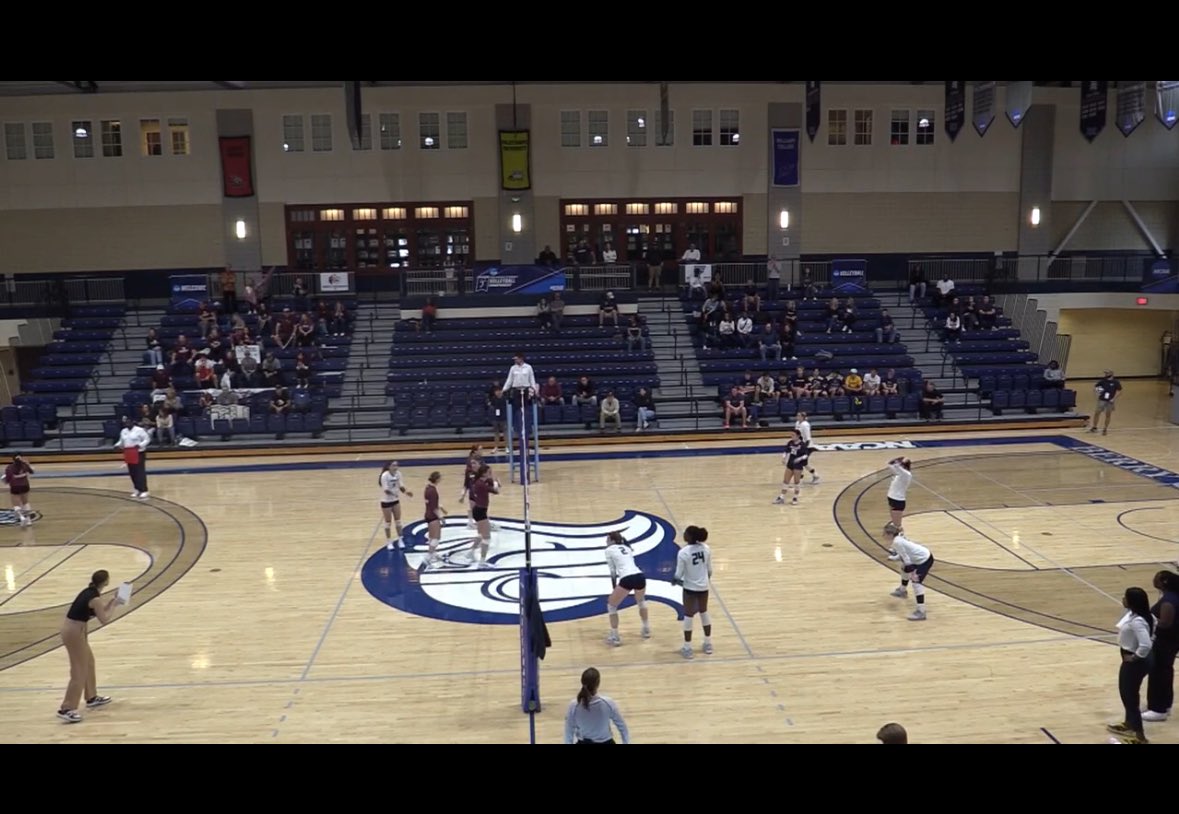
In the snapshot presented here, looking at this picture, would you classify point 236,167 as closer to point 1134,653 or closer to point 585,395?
point 585,395

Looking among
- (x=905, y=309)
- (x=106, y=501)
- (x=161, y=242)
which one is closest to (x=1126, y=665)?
(x=106, y=501)

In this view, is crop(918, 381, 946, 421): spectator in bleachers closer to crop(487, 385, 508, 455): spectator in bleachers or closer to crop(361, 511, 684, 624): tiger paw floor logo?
crop(487, 385, 508, 455): spectator in bleachers

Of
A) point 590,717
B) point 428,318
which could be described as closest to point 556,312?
point 428,318

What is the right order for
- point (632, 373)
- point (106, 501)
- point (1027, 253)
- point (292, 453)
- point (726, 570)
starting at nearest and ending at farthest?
point (726, 570)
point (106, 501)
point (292, 453)
point (632, 373)
point (1027, 253)

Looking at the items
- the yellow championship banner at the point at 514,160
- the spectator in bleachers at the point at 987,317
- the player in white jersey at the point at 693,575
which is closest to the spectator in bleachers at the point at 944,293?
the spectator in bleachers at the point at 987,317

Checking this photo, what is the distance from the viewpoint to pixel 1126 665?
9.12 metres

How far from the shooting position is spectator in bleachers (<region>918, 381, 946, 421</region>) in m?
25.4

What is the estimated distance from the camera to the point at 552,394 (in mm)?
25469

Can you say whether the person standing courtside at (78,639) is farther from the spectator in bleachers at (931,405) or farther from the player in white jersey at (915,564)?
the spectator in bleachers at (931,405)

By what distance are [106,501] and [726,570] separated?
1246 cm

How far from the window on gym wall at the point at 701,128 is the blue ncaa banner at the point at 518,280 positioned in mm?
7375

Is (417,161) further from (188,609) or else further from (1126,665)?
(1126,665)

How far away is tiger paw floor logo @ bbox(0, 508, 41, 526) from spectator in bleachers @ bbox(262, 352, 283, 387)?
26.9 feet

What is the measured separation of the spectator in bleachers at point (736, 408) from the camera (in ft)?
82.1
